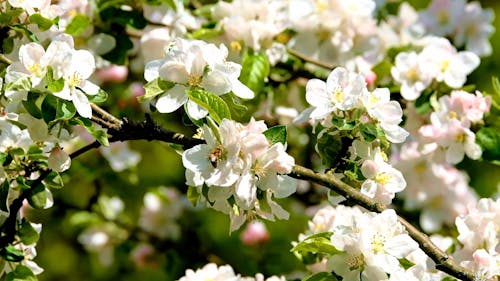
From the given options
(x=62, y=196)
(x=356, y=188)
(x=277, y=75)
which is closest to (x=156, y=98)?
(x=356, y=188)

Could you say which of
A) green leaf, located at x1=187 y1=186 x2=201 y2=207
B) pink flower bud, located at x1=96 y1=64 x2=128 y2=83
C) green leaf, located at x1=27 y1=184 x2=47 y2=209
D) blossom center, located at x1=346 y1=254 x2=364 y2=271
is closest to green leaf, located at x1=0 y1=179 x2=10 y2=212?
green leaf, located at x1=27 y1=184 x2=47 y2=209

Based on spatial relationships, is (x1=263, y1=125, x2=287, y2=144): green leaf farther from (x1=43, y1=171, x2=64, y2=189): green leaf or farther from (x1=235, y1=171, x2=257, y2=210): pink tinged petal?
(x1=43, y1=171, x2=64, y2=189): green leaf

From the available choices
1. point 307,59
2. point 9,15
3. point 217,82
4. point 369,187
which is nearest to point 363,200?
point 369,187

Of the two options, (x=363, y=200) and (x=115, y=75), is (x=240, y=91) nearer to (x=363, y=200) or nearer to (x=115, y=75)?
(x=363, y=200)

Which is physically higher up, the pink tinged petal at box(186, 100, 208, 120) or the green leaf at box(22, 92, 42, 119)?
the pink tinged petal at box(186, 100, 208, 120)

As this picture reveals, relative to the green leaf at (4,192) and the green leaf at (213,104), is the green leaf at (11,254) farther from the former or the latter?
the green leaf at (213,104)

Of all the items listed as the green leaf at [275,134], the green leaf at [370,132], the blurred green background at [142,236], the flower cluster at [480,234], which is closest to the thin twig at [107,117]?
the green leaf at [275,134]
